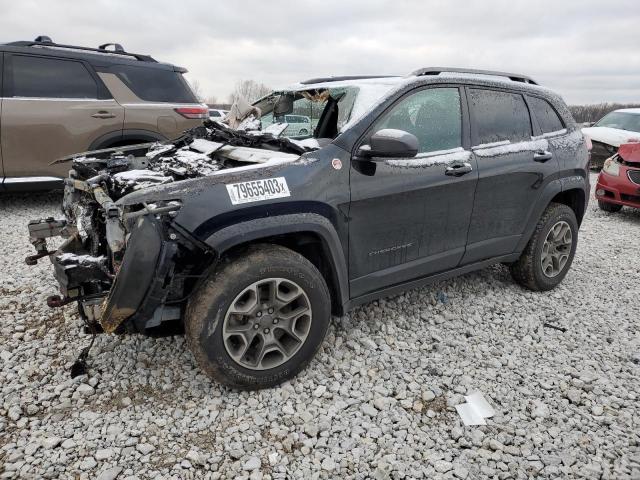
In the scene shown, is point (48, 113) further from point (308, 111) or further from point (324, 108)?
point (324, 108)

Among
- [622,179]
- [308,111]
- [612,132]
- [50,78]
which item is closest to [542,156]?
[308,111]

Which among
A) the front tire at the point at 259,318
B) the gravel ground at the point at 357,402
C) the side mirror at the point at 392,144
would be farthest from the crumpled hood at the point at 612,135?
the front tire at the point at 259,318

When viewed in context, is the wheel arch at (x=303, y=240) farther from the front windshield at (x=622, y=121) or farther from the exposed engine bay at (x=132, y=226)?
the front windshield at (x=622, y=121)

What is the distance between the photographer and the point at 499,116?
3.62 m

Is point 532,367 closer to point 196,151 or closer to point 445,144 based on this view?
point 445,144

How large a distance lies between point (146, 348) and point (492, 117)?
300cm

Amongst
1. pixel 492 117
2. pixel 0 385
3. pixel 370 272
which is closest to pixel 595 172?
pixel 492 117

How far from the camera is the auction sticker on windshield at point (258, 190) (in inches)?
95.5

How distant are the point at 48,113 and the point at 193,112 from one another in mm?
1823

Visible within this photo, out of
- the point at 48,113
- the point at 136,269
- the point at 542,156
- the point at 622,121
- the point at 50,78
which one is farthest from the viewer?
the point at 622,121

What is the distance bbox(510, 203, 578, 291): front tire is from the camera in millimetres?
4020

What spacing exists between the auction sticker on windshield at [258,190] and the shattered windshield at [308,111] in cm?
61

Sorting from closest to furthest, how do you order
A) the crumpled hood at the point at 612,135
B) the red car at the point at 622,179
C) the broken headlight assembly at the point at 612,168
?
the red car at the point at 622,179
the broken headlight assembly at the point at 612,168
the crumpled hood at the point at 612,135

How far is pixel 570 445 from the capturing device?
237 cm
